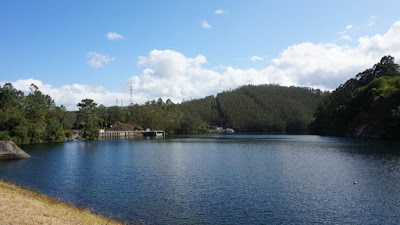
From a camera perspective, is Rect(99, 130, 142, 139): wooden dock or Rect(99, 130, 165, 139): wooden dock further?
Rect(99, 130, 165, 139): wooden dock

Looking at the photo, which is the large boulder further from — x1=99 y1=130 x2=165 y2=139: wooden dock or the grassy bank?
x1=99 y1=130 x2=165 y2=139: wooden dock

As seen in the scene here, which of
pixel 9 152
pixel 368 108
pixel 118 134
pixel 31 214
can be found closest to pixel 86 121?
Result: pixel 118 134

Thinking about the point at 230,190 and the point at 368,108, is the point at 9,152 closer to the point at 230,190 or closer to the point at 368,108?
the point at 230,190

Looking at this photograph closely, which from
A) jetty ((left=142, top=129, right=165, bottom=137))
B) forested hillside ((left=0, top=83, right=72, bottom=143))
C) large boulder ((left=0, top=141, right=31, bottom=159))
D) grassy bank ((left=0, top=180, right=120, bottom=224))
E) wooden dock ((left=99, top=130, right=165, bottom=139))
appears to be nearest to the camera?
grassy bank ((left=0, top=180, right=120, bottom=224))

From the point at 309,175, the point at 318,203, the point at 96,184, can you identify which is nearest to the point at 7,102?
the point at 96,184

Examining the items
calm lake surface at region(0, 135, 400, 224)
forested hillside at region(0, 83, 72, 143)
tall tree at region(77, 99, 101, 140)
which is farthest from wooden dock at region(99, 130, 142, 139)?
calm lake surface at region(0, 135, 400, 224)

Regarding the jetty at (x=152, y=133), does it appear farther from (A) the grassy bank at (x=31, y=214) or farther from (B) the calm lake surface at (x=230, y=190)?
(A) the grassy bank at (x=31, y=214)

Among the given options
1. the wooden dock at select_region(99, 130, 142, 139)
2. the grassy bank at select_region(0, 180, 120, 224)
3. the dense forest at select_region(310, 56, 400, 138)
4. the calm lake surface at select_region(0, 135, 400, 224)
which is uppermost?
the dense forest at select_region(310, 56, 400, 138)

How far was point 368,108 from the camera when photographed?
12031 cm

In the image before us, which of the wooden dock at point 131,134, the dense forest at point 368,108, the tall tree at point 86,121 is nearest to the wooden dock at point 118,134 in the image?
the wooden dock at point 131,134

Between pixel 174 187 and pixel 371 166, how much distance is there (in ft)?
92.6

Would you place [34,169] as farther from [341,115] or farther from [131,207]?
[341,115]

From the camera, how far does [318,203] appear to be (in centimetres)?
2534

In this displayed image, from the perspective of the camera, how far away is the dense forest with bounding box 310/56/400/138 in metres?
102
